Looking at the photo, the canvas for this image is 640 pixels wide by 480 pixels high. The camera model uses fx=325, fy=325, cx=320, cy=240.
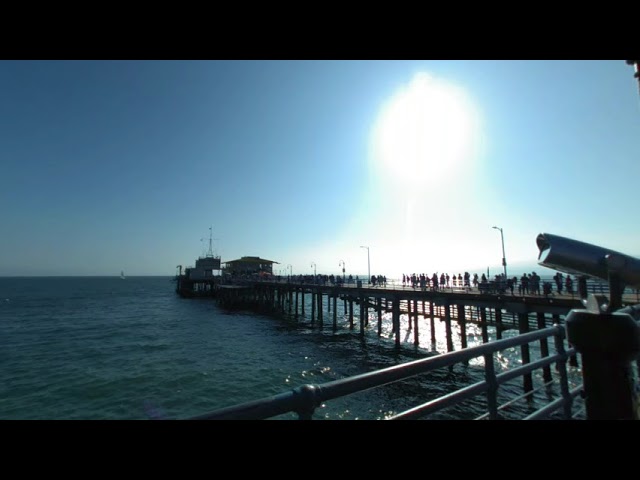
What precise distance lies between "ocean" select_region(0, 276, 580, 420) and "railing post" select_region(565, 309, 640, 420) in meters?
4.85

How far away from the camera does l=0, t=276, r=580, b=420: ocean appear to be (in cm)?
1251

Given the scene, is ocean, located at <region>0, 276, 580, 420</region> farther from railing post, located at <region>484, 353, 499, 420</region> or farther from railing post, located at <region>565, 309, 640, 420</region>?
railing post, located at <region>565, 309, 640, 420</region>

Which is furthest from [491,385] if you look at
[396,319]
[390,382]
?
[396,319]

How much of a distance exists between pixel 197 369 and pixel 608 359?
18.6m

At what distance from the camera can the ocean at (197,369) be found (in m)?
12.5

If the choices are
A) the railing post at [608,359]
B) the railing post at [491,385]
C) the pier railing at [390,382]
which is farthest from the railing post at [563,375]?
the railing post at [491,385]

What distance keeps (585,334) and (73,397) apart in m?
18.0

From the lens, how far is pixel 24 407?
13.0 metres

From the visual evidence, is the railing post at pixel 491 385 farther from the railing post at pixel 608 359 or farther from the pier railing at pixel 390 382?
the railing post at pixel 608 359

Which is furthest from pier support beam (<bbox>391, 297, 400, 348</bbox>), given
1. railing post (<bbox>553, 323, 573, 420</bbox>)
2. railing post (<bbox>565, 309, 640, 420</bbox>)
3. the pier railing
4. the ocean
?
railing post (<bbox>565, 309, 640, 420</bbox>)

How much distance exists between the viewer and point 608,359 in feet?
6.98
